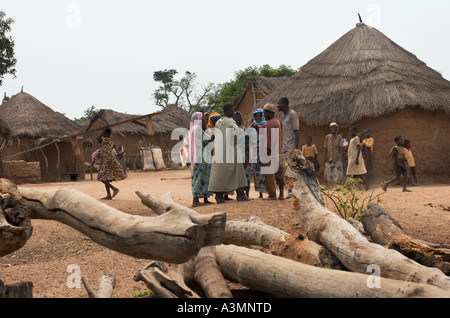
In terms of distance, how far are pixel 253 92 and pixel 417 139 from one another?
943cm

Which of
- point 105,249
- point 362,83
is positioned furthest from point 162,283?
point 362,83

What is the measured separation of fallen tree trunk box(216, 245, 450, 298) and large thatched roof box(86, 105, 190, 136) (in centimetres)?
A: 2221

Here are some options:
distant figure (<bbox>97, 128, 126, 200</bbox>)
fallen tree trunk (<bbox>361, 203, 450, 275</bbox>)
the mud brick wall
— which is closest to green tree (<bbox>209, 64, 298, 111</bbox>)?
the mud brick wall

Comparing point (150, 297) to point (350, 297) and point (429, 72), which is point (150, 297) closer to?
point (350, 297)

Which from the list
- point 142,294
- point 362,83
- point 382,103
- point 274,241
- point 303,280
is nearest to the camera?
point 303,280

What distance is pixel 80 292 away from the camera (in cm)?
375

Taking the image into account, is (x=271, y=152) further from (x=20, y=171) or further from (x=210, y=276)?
(x=20, y=171)

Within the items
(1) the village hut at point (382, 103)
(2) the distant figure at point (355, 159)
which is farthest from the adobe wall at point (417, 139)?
(2) the distant figure at point (355, 159)

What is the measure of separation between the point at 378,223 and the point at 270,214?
2194 millimetres

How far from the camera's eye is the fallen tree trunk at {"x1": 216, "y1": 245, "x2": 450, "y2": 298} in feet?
8.88

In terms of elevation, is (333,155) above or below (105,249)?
above

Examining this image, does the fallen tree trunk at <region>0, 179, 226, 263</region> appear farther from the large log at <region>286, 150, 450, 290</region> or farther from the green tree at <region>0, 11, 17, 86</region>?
the green tree at <region>0, 11, 17, 86</region>

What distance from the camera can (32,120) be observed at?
21906 millimetres
